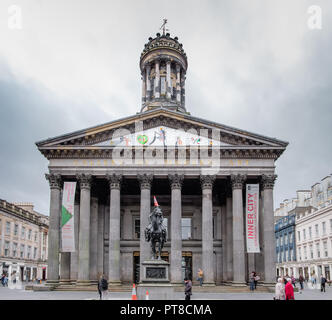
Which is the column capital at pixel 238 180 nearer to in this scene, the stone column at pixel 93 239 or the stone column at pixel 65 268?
the stone column at pixel 93 239

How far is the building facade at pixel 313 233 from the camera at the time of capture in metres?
61.1

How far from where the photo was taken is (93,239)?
39875 millimetres

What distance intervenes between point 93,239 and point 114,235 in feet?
18.6

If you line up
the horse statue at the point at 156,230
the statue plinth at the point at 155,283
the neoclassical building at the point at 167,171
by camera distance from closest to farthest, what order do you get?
the statue plinth at the point at 155,283 → the horse statue at the point at 156,230 → the neoclassical building at the point at 167,171

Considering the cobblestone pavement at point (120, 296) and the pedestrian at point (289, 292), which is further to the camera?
the cobblestone pavement at point (120, 296)

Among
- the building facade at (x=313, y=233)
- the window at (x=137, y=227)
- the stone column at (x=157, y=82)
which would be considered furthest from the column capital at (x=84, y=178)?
the building facade at (x=313, y=233)

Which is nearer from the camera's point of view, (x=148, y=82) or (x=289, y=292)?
(x=289, y=292)

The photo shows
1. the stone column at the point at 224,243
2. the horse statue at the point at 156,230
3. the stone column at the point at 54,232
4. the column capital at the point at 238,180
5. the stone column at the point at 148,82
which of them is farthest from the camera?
the stone column at the point at 148,82

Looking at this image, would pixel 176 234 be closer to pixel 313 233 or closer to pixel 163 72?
pixel 163 72

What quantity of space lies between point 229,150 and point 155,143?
642cm

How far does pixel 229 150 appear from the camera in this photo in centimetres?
3597

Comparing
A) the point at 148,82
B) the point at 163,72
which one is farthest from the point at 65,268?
the point at 163,72

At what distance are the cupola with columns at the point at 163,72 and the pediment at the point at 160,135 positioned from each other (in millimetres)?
13444

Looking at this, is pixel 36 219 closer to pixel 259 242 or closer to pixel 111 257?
pixel 111 257
